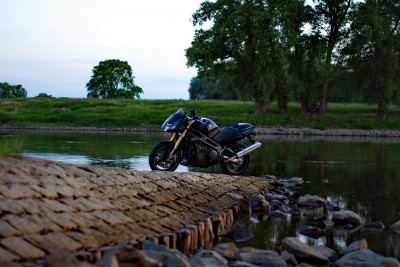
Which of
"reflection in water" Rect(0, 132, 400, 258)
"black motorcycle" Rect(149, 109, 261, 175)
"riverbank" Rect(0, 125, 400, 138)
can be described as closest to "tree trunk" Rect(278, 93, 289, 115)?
"riverbank" Rect(0, 125, 400, 138)

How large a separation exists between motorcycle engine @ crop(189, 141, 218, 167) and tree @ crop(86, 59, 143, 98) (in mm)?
86044

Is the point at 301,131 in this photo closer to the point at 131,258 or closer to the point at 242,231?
the point at 242,231

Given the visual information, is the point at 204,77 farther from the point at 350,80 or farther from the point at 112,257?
the point at 112,257

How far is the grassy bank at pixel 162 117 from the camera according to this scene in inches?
1959

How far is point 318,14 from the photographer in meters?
52.3

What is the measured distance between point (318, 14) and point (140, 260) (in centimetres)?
5030

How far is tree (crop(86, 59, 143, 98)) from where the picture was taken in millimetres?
97188

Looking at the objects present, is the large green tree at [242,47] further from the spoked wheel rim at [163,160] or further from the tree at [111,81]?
the tree at [111,81]

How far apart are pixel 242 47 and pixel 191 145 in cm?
3816

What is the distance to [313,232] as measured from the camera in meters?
9.05

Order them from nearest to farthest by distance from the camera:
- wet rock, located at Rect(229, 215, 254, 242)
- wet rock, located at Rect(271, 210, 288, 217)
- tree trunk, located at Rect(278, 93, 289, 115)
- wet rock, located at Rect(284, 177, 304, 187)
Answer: wet rock, located at Rect(229, 215, 254, 242), wet rock, located at Rect(271, 210, 288, 217), wet rock, located at Rect(284, 177, 304, 187), tree trunk, located at Rect(278, 93, 289, 115)

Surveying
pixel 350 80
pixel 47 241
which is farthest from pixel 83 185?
pixel 350 80

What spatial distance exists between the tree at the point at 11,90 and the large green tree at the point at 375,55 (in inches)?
3044

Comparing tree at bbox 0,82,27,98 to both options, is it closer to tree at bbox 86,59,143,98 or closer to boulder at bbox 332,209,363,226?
tree at bbox 86,59,143,98
